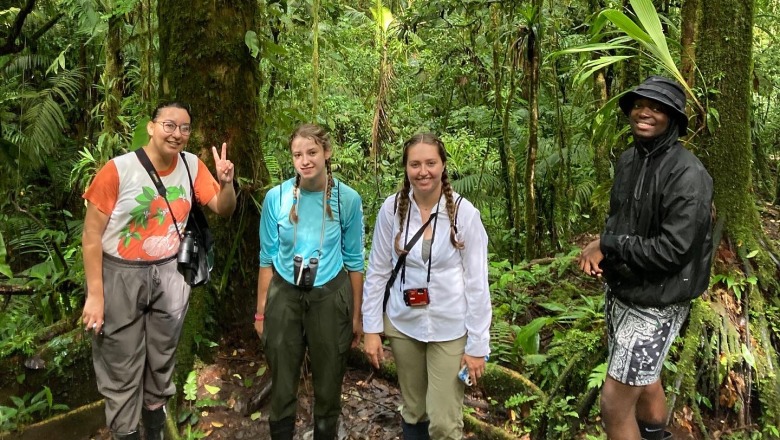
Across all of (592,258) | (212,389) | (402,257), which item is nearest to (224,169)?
(402,257)

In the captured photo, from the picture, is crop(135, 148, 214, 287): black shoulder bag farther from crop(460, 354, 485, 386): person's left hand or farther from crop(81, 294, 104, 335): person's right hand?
crop(460, 354, 485, 386): person's left hand

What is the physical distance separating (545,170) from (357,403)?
4.21 metres

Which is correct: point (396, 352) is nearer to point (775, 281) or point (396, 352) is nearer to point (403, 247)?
point (403, 247)

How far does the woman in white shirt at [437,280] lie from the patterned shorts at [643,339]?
2.09 feet

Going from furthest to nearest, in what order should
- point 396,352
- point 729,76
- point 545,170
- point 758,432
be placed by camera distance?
point 545,170 → point 729,76 → point 758,432 → point 396,352

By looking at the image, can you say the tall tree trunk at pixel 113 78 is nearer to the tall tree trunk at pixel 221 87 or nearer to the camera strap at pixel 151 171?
the tall tree trunk at pixel 221 87

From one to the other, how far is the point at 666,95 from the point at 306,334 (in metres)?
2.06

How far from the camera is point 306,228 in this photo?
9.00 ft

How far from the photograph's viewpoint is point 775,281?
11.7 ft

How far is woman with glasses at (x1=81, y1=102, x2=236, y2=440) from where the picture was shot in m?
2.59

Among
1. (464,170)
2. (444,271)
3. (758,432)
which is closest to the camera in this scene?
(444,271)

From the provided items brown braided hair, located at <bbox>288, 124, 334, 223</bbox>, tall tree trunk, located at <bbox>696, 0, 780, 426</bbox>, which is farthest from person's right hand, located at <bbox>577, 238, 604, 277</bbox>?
tall tree trunk, located at <bbox>696, 0, 780, 426</bbox>

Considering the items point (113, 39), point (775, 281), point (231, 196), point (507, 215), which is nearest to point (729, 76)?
point (775, 281)

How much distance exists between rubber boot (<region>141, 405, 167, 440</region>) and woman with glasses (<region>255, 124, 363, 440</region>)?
656 mm
